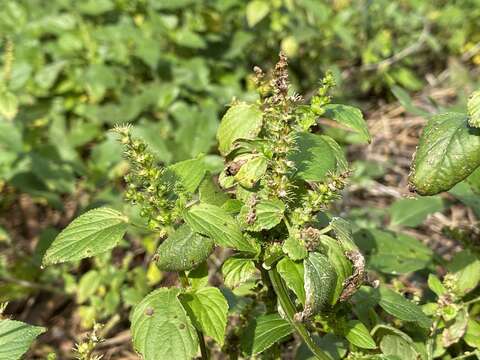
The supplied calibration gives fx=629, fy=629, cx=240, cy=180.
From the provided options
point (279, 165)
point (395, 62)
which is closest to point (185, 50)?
point (395, 62)

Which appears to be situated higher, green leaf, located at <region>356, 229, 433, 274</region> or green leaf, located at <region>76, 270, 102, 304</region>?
green leaf, located at <region>76, 270, 102, 304</region>

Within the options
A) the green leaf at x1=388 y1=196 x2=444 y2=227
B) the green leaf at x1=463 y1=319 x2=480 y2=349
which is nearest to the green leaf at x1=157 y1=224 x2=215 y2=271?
the green leaf at x1=463 y1=319 x2=480 y2=349

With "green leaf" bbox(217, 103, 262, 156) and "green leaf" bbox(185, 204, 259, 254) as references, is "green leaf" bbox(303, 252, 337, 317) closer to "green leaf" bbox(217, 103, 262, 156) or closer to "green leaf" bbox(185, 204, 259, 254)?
"green leaf" bbox(185, 204, 259, 254)

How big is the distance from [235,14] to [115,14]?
68 centimetres

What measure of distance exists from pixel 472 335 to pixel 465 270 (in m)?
0.22

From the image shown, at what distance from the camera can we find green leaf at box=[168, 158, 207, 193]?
1379 mm

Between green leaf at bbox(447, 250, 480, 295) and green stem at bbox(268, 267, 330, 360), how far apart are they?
0.60 m

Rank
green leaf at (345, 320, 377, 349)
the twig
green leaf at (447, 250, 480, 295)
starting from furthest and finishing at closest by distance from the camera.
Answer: the twig → green leaf at (447, 250, 480, 295) → green leaf at (345, 320, 377, 349)

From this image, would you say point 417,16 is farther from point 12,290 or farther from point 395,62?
point 12,290

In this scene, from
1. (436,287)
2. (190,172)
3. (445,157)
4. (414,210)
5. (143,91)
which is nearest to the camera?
(445,157)

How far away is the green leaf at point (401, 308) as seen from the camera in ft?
4.75

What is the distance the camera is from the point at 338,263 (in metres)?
1.26

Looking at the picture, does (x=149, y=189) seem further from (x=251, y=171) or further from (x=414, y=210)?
(x=414, y=210)

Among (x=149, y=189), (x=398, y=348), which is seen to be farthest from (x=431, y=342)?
(x=149, y=189)
